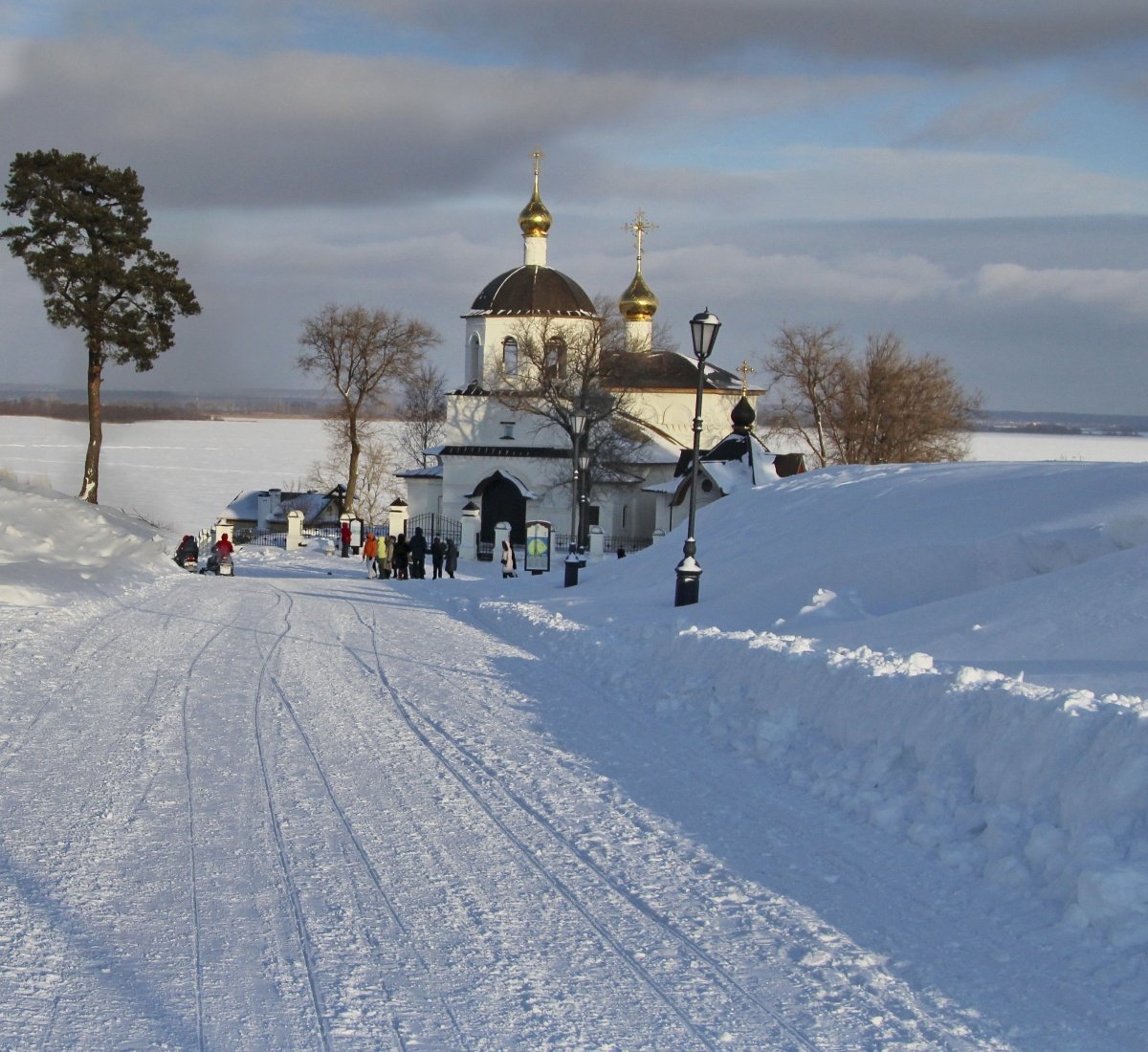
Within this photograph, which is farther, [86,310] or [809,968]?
[86,310]

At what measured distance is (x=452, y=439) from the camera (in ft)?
178

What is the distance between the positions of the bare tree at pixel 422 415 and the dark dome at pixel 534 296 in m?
28.2

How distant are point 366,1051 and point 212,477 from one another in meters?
85.9

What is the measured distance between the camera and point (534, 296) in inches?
2146

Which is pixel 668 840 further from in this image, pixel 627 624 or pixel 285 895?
pixel 627 624

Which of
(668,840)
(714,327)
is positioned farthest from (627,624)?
(668,840)

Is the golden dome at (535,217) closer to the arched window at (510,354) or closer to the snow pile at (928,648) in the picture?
the arched window at (510,354)

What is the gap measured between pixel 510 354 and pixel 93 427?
2106 centimetres

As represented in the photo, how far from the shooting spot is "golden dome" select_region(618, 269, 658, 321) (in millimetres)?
58750

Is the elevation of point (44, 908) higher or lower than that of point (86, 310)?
lower

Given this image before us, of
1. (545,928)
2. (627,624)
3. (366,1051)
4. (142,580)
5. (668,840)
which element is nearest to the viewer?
(366,1051)

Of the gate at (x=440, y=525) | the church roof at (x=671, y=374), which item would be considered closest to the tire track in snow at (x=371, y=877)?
the gate at (x=440, y=525)

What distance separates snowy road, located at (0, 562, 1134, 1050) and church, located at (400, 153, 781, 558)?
3732cm

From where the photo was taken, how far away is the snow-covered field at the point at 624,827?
Result: 4773 millimetres
